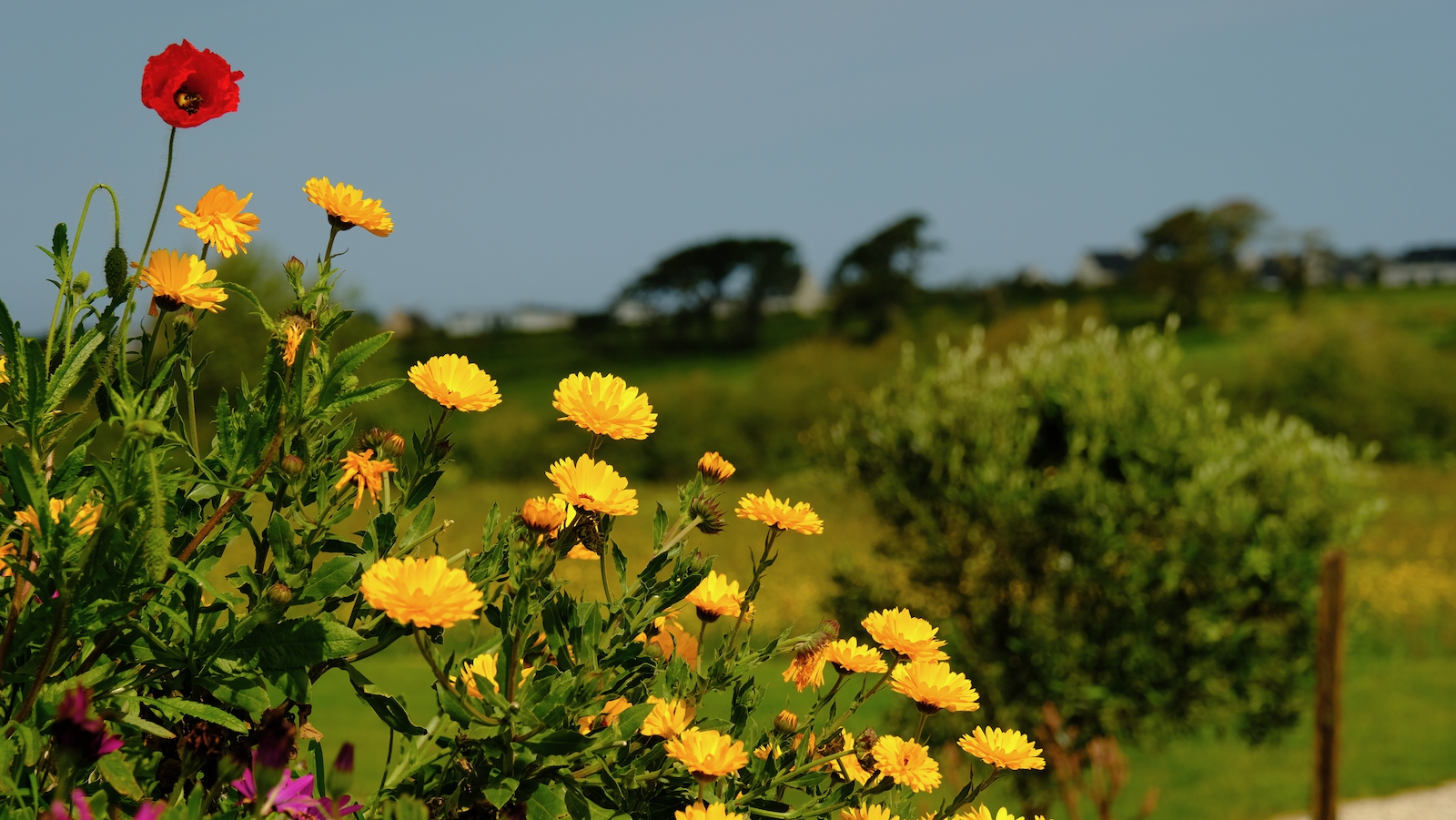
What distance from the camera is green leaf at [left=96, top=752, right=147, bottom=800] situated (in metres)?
0.98

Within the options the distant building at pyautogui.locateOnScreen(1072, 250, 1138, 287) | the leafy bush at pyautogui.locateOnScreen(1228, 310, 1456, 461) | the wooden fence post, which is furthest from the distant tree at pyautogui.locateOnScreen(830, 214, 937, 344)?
the wooden fence post

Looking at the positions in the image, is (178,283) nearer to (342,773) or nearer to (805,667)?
(342,773)

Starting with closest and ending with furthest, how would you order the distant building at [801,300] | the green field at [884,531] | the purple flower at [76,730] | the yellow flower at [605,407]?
the purple flower at [76,730] → the yellow flower at [605,407] → the green field at [884,531] → the distant building at [801,300]

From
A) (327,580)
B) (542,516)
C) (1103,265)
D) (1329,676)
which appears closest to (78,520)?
(327,580)

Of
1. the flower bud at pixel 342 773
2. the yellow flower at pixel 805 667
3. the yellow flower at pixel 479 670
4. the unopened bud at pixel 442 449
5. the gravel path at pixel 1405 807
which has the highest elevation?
the unopened bud at pixel 442 449

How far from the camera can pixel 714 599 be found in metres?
1.36

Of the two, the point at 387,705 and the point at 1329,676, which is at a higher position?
the point at 387,705

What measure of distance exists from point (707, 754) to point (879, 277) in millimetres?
54319

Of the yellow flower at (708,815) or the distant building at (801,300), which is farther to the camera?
the distant building at (801,300)

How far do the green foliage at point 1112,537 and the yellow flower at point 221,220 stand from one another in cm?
629

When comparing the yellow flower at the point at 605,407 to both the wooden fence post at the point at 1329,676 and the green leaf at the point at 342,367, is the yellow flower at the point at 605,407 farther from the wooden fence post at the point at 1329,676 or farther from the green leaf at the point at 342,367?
the wooden fence post at the point at 1329,676

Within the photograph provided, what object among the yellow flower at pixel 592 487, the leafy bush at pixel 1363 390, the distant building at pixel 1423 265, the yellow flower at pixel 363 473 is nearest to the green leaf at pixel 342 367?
the yellow flower at pixel 363 473

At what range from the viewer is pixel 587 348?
2324 inches

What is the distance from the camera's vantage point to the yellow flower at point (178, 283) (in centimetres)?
113
